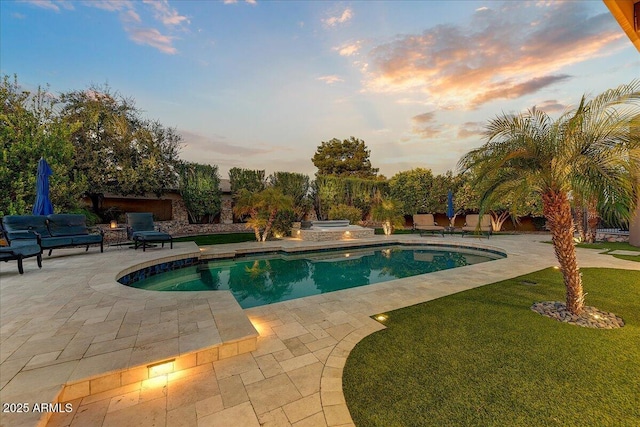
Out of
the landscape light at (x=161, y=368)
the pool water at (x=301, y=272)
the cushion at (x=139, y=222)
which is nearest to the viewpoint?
the landscape light at (x=161, y=368)

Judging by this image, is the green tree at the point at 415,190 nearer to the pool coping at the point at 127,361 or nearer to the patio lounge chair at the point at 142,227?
the patio lounge chair at the point at 142,227

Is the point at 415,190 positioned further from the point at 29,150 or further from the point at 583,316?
the point at 29,150

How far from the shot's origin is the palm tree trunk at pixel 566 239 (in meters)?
3.78

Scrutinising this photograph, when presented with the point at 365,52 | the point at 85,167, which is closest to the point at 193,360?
the point at 365,52

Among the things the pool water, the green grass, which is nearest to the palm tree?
the pool water

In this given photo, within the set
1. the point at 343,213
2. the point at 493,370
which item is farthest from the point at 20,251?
the point at 343,213

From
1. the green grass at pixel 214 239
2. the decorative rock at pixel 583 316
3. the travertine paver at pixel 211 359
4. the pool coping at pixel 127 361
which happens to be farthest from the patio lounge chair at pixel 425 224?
the pool coping at pixel 127 361

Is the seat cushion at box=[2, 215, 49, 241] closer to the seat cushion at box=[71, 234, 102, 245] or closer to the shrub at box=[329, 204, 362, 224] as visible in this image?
the seat cushion at box=[71, 234, 102, 245]

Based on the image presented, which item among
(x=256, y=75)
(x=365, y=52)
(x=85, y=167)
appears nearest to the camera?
(x=365, y=52)

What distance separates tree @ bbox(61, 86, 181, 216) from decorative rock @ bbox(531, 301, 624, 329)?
18544 mm

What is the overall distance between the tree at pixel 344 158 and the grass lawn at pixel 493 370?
2669cm

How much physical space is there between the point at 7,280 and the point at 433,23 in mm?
14856

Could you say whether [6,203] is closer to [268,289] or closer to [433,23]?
[268,289]

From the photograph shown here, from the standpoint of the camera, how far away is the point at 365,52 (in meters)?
10.5
